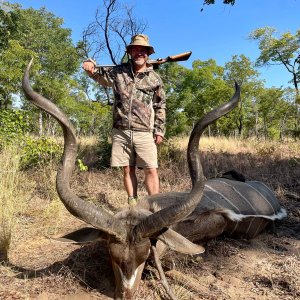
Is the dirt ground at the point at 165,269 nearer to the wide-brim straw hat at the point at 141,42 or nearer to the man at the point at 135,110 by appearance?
the man at the point at 135,110

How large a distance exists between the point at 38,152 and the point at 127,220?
416 centimetres

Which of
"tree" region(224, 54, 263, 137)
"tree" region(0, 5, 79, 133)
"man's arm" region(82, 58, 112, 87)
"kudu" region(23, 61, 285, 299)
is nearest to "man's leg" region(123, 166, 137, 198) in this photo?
"man's arm" region(82, 58, 112, 87)

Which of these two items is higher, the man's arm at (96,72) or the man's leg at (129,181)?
the man's arm at (96,72)

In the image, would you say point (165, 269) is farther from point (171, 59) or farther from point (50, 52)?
point (50, 52)

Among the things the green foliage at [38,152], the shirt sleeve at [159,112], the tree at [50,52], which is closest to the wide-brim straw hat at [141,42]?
the shirt sleeve at [159,112]

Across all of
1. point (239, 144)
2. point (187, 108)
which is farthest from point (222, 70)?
point (239, 144)

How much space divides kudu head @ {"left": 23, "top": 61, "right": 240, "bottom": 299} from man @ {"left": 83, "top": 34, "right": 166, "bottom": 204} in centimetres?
170

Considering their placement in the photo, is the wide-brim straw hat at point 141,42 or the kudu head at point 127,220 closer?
the kudu head at point 127,220

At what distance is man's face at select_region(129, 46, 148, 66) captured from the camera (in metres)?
4.38

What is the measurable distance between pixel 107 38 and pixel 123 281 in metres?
13.4

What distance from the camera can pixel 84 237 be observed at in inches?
111

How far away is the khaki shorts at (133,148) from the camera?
4.43 meters

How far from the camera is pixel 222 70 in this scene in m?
32.9

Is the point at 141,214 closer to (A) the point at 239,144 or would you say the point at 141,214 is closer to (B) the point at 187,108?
(A) the point at 239,144
